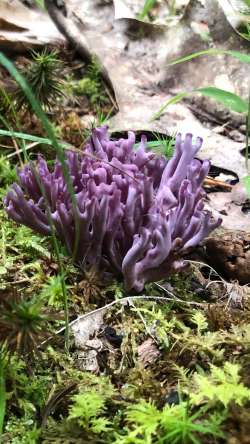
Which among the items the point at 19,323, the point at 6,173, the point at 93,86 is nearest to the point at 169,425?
the point at 19,323

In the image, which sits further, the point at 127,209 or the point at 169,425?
the point at 127,209

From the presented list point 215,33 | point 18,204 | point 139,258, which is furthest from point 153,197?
point 215,33

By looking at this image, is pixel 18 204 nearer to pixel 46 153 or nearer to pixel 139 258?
pixel 139 258

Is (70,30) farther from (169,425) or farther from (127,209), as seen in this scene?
(169,425)

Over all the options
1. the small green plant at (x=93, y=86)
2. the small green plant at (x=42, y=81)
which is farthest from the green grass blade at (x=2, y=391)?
the small green plant at (x=93, y=86)

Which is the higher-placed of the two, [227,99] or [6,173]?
[227,99]

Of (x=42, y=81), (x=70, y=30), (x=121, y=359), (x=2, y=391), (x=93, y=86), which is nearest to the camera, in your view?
(x=2, y=391)
